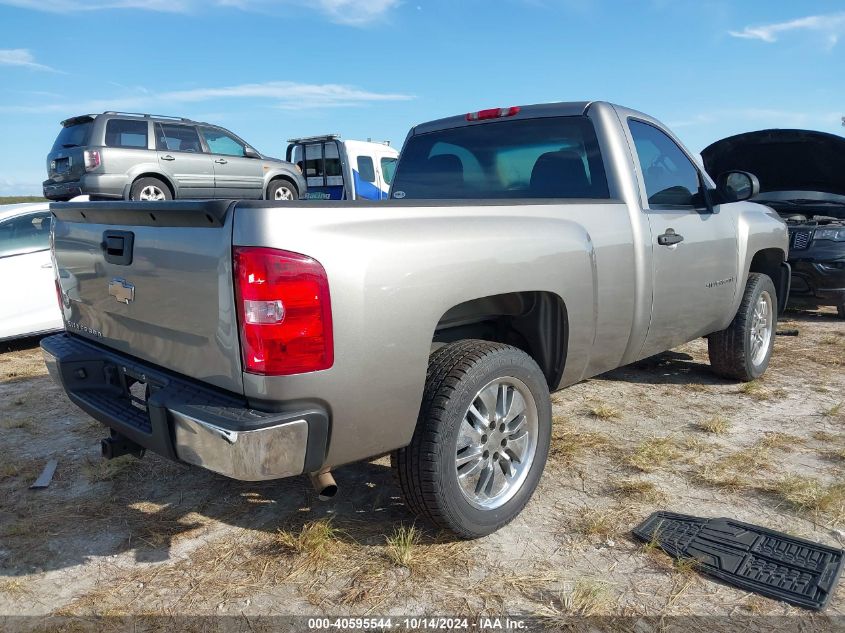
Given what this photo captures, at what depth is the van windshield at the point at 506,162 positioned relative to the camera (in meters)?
3.58

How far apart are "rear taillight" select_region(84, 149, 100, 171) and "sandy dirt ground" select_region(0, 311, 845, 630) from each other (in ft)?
23.6

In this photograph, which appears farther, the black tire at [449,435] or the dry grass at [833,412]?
the dry grass at [833,412]

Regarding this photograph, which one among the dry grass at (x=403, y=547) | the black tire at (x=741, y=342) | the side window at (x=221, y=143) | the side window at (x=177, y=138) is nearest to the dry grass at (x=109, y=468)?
the dry grass at (x=403, y=547)

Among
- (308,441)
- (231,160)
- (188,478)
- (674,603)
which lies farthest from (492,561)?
(231,160)

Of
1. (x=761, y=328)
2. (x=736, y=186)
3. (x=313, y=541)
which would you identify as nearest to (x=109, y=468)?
(x=313, y=541)

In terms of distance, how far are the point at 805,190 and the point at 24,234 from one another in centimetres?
836

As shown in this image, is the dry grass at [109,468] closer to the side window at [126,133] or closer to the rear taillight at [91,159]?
the rear taillight at [91,159]

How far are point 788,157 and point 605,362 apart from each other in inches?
211

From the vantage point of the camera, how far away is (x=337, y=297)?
81.3 inches

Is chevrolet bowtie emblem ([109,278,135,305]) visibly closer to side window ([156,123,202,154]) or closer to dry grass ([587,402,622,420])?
dry grass ([587,402,622,420])

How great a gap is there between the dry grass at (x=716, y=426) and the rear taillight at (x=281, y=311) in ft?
9.11

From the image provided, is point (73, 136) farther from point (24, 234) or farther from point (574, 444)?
point (574, 444)

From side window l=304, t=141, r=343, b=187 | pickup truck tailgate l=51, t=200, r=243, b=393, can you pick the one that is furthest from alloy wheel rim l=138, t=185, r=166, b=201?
pickup truck tailgate l=51, t=200, r=243, b=393

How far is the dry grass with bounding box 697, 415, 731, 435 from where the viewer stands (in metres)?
3.90
